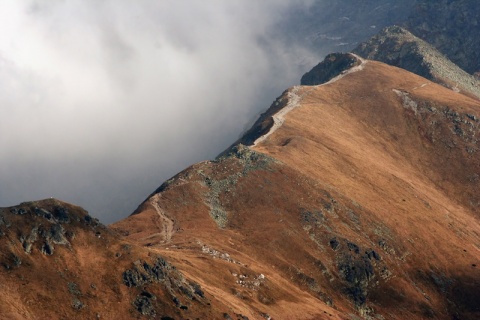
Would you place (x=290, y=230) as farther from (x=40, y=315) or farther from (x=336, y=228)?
(x=40, y=315)

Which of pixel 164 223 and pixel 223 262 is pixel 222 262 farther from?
pixel 164 223

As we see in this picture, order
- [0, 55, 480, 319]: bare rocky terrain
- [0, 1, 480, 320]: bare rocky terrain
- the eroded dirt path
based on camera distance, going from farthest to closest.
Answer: the eroded dirt path < [0, 55, 480, 319]: bare rocky terrain < [0, 1, 480, 320]: bare rocky terrain

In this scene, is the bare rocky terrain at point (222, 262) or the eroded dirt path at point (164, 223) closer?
the bare rocky terrain at point (222, 262)

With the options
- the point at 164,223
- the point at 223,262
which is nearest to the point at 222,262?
the point at 223,262

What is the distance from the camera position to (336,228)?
624 ft

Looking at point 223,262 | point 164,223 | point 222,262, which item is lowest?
point 223,262

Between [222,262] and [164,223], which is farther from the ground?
[164,223]

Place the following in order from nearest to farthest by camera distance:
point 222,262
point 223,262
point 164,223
Answer: 1. point 222,262
2. point 223,262
3. point 164,223

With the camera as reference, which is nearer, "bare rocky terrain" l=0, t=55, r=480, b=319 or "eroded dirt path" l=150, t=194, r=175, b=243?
"bare rocky terrain" l=0, t=55, r=480, b=319

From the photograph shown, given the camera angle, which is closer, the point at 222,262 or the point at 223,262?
the point at 222,262

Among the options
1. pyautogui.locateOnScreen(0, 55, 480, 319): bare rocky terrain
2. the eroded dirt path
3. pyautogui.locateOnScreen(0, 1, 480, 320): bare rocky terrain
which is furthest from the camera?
the eroded dirt path

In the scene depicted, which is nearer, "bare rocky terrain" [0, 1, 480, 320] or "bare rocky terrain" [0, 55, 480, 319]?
"bare rocky terrain" [0, 1, 480, 320]

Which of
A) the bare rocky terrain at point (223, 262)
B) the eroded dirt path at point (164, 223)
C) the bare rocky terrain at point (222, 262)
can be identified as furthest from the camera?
the eroded dirt path at point (164, 223)

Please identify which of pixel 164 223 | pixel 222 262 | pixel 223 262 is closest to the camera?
pixel 222 262
